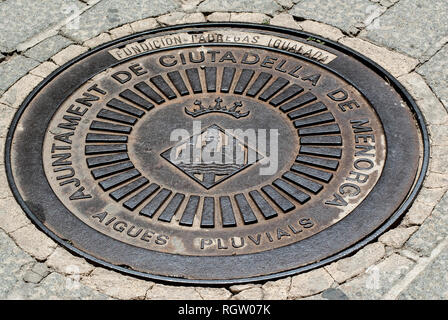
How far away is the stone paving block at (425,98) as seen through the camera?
438 cm

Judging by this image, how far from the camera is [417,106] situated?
443 centimetres

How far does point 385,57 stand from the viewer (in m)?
4.84

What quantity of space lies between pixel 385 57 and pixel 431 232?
1.50 meters

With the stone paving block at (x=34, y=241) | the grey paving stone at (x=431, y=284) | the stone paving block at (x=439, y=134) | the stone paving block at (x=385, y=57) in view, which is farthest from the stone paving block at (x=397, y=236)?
the stone paving block at (x=34, y=241)

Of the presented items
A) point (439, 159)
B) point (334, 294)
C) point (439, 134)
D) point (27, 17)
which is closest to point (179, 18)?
point (27, 17)

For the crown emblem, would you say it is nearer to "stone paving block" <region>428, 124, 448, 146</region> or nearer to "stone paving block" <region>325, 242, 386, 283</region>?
"stone paving block" <region>428, 124, 448, 146</region>

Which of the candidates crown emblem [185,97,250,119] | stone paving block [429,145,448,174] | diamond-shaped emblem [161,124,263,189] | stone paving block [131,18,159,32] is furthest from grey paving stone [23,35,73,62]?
stone paving block [429,145,448,174]

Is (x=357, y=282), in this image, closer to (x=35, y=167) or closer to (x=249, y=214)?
(x=249, y=214)

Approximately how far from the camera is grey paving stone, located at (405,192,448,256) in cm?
368

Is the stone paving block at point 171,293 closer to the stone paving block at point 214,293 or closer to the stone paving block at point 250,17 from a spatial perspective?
the stone paving block at point 214,293

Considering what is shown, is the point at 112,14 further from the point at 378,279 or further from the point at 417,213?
the point at 378,279

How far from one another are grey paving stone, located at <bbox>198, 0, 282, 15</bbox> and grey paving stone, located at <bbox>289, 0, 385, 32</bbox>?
0.16 metres

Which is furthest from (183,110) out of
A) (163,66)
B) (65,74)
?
(65,74)

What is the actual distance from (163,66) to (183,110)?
18.7 inches
